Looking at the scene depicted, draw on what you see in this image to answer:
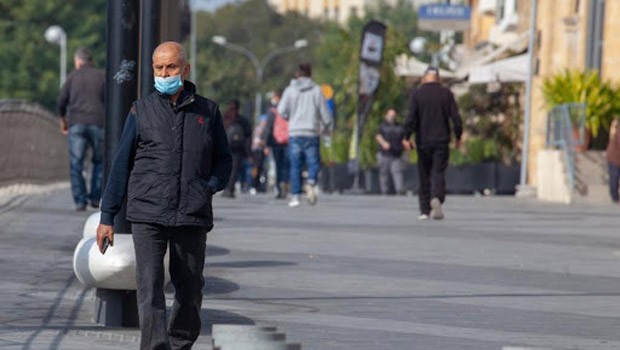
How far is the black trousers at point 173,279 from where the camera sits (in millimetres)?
7980

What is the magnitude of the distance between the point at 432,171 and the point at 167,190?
12.7 meters

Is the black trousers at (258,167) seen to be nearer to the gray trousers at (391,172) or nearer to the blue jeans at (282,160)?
the gray trousers at (391,172)

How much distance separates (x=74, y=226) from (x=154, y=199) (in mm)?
9901

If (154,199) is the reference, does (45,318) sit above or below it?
below

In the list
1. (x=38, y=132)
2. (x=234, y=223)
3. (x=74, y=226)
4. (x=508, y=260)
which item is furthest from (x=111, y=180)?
(x=38, y=132)

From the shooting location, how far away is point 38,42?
344ft

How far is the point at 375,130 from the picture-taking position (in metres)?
41.6

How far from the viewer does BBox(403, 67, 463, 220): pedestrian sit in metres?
20.4

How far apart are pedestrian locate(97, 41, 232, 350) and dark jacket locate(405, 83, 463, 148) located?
40.9 ft

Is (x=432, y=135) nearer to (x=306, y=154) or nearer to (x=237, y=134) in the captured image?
(x=306, y=154)

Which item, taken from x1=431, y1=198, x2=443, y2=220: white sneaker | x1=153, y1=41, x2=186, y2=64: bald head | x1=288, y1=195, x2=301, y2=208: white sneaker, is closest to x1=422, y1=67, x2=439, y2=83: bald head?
x1=431, y1=198, x2=443, y2=220: white sneaker

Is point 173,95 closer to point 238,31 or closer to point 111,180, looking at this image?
point 111,180

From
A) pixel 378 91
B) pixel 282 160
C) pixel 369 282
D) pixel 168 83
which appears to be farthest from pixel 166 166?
pixel 378 91

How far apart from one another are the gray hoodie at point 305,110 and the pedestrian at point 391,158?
12832mm
